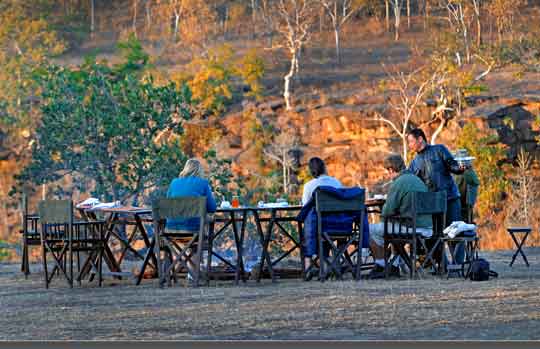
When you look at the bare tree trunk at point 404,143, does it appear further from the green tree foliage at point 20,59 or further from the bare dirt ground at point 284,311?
the bare dirt ground at point 284,311

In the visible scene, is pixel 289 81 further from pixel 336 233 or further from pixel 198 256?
pixel 198 256

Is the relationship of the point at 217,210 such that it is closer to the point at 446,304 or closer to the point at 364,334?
the point at 446,304

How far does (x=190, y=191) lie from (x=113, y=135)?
537 inches

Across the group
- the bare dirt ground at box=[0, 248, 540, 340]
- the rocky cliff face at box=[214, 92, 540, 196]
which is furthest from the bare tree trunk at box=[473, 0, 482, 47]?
the bare dirt ground at box=[0, 248, 540, 340]

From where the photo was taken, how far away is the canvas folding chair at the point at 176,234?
33.3 ft

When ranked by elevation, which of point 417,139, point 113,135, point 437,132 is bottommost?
point 417,139

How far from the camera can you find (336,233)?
10578mm

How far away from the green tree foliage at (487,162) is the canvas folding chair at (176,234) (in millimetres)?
29681

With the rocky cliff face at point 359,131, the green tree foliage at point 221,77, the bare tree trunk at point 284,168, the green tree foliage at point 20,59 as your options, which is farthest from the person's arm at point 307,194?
the green tree foliage at point 221,77

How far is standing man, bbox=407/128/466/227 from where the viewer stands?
11.1 m

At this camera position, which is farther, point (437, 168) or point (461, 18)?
point (461, 18)

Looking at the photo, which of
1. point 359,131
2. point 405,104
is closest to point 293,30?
point 359,131

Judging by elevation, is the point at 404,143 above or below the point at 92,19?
below

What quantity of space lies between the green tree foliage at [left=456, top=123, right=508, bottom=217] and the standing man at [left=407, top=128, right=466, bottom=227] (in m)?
28.4
